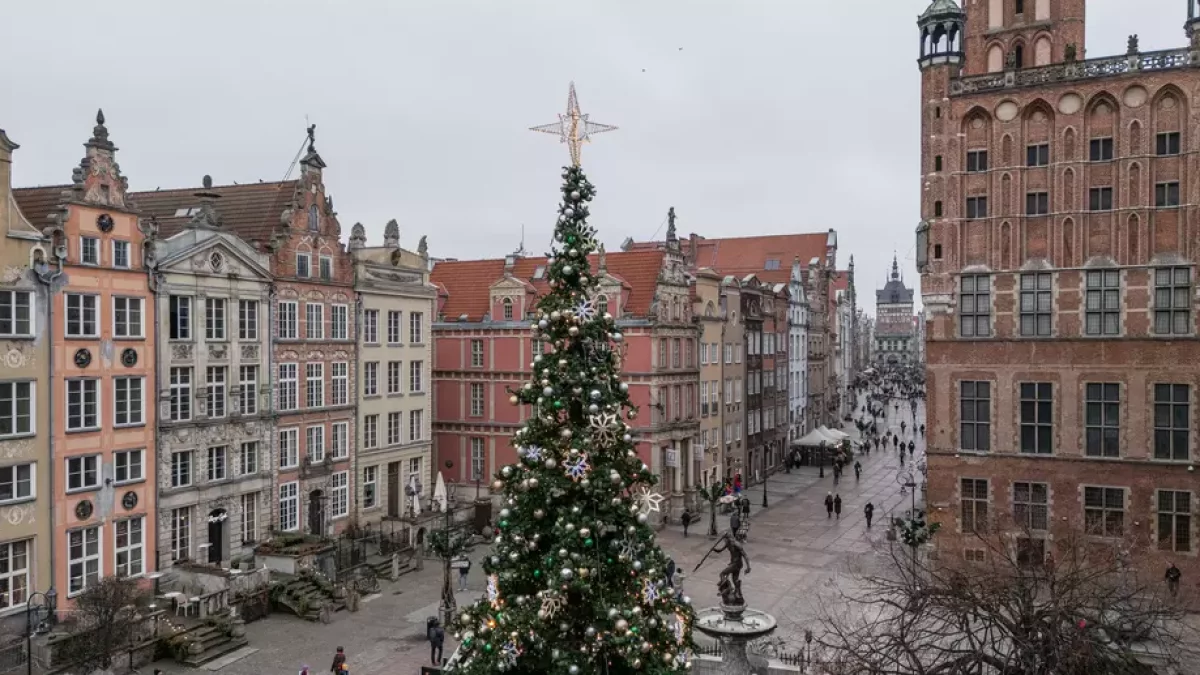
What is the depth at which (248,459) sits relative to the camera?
36.1m

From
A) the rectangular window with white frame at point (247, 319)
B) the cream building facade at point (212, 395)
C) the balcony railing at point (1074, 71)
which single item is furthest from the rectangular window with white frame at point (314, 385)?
the balcony railing at point (1074, 71)

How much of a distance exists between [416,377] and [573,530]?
32526 mm

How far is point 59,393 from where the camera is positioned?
28656mm

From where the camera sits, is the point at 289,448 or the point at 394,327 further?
the point at 394,327

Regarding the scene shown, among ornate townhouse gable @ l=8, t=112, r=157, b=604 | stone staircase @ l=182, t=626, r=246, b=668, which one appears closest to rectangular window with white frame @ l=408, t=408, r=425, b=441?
ornate townhouse gable @ l=8, t=112, r=157, b=604

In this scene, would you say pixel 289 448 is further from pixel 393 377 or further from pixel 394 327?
pixel 394 327

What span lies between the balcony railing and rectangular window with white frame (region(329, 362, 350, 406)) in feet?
92.9

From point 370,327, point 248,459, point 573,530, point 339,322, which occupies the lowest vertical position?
point 248,459

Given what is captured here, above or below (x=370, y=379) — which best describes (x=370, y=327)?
above

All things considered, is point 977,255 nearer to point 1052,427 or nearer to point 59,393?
point 1052,427

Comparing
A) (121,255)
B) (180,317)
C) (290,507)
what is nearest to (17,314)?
(121,255)

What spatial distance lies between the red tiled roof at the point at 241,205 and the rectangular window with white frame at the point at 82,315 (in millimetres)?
8528

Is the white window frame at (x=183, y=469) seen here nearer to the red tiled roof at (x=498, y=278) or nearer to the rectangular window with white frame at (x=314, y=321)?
the rectangular window with white frame at (x=314, y=321)

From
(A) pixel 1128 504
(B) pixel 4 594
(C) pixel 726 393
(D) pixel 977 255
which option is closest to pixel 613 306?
→ (C) pixel 726 393
